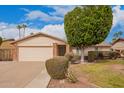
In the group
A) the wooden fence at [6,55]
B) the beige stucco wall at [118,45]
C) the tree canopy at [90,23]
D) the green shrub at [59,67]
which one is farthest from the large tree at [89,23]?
the beige stucco wall at [118,45]

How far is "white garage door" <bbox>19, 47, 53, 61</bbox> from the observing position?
129 feet

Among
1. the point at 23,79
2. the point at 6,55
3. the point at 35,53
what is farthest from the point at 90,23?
the point at 6,55

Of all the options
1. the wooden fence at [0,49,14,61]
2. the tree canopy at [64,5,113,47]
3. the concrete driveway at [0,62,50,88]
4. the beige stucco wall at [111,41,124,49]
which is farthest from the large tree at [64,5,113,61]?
the beige stucco wall at [111,41,124,49]

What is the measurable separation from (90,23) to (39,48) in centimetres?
1158

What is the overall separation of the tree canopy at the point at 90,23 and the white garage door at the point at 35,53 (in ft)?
29.5

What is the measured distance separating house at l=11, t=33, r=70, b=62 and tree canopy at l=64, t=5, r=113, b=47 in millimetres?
8847

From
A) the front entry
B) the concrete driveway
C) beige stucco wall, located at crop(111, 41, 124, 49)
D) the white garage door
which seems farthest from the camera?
beige stucco wall, located at crop(111, 41, 124, 49)

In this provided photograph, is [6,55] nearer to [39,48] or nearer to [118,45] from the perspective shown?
[39,48]

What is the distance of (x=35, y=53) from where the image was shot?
1559 inches

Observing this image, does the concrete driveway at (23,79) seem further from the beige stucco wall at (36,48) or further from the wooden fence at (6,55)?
the wooden fence at (6,55)

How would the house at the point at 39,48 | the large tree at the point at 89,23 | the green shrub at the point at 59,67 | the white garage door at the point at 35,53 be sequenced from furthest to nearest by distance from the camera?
the house at the point at 39,48 < the white garage door at the point at 35,53 < the large tree at the point at 89,23 < the green shrub at the point at 59,67

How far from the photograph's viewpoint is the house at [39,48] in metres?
39.5

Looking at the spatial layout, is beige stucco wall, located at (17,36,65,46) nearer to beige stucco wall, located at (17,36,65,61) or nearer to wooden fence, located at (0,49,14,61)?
beige stucco wall, located at (17,36,65,61)

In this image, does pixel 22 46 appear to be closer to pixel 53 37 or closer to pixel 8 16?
pixel 53 37
